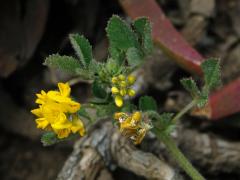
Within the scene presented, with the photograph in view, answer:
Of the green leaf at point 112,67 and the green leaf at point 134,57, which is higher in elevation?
the green leaf at point 134,57

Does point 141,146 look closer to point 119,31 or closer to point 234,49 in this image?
point 119,31

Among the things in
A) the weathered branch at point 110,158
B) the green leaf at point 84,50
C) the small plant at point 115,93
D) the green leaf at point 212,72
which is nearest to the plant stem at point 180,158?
the small plant at point 115,93

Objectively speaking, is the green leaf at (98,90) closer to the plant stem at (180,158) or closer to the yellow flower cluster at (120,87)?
the yellow flower cluster at (120,87)

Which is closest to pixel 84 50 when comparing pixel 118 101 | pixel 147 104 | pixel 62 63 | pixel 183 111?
pixel 62 63

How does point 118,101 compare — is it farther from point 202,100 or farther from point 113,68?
point 202,100

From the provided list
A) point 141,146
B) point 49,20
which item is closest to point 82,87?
point 49,20
